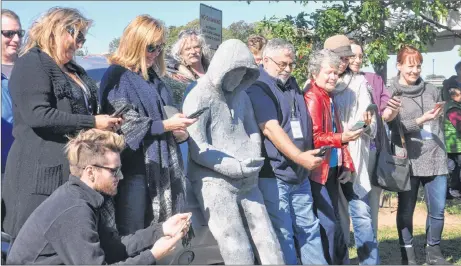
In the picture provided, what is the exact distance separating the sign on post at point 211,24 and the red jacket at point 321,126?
2.38 m

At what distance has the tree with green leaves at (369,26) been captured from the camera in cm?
730

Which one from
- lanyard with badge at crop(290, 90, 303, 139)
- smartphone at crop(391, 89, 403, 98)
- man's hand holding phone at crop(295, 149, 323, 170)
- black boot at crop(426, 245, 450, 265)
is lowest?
black boot at crop(426, 245, 450, 265)

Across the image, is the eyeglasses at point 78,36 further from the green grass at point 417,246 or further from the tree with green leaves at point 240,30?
the tree with green leaves at point 240,30

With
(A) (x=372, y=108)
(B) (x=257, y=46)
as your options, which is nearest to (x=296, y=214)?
(A) (x=372, y=108)

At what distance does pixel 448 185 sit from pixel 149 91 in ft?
12.2

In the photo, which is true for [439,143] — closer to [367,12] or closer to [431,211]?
[431,211]

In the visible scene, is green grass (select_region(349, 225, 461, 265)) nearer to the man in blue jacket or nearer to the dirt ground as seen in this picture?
the dirt ground

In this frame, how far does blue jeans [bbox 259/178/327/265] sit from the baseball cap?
41.2 inches

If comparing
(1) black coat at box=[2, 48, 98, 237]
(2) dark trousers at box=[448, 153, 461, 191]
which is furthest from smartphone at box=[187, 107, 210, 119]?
(2) dark trousers at box=[448, 153, 461, 191]

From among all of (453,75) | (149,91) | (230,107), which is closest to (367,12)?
(453,75)

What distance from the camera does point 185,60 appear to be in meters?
5.20

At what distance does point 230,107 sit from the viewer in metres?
4.29

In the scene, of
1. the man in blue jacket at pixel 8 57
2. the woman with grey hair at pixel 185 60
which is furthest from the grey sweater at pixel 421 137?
the man in blue jacket at pixel 8 57

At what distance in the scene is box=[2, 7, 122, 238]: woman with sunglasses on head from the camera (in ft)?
11.4
